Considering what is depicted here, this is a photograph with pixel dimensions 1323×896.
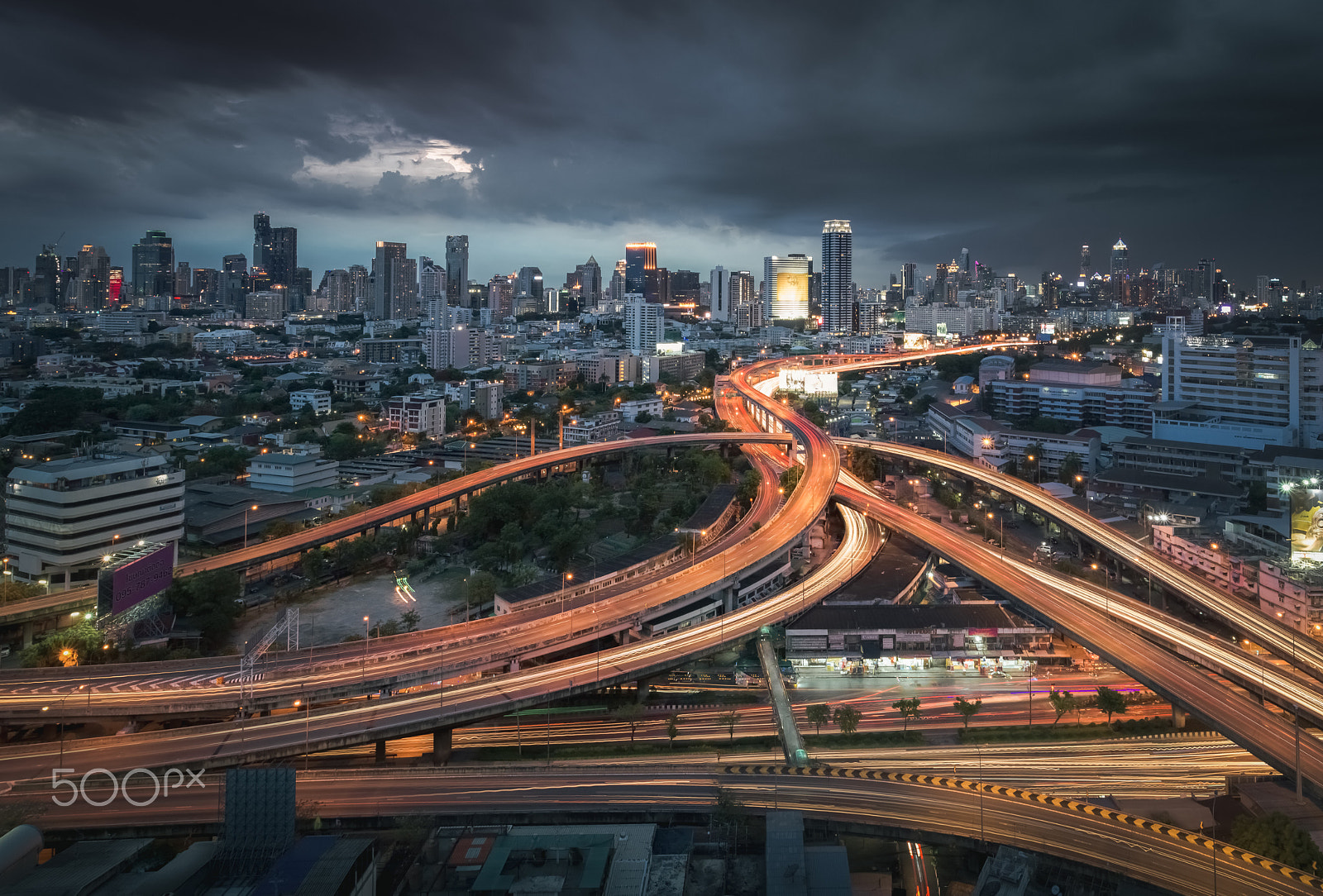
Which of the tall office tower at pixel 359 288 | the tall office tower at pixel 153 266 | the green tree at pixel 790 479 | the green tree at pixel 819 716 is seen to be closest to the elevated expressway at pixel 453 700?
the green tree at pixel 819 716

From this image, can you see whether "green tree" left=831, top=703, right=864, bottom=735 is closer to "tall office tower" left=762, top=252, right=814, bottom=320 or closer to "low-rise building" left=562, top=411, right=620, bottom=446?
"low-rise building" left=562, top=411, right=620, bottom=446

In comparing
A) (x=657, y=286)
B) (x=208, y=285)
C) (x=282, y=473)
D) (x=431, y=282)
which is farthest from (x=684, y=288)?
(x=282, y=473)

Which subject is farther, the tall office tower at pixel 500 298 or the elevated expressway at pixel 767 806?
the tall office tower at pixel 500 298

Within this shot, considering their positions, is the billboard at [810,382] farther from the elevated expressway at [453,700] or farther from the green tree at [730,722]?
the green tree at [730,722]

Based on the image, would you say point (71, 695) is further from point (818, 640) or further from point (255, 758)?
point (818, 640)

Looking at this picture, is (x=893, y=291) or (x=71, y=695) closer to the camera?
(x=71, y=695)

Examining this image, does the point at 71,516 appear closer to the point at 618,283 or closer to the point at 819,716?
the point at 819,716

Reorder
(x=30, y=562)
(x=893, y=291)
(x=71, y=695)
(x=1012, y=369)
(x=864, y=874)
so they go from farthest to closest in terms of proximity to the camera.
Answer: (x=893, y=291), (x=1012, y=369), (x=30, y=562), (x=71, y=695), (x=864, y=874)

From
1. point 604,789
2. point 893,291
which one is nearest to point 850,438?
point 604,789
